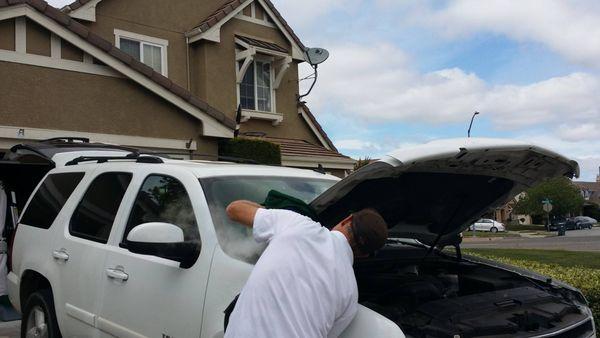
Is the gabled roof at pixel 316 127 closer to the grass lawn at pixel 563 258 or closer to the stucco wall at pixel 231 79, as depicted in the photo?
the stucco wall at pixel 231 79

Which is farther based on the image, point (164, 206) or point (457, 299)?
point (164, 206)

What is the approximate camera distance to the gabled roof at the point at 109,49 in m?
9.80

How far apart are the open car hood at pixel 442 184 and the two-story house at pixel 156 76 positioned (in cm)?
Result: 238

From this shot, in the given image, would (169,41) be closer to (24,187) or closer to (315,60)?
(315,60)

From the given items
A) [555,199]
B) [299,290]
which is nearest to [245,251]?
[299,290]

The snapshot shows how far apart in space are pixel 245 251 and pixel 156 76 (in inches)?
346

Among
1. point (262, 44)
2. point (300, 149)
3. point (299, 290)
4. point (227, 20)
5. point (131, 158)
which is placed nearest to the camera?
point (299, 290)

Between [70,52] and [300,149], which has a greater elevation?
[70,52]

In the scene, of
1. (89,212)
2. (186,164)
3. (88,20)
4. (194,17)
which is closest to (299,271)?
(186,164)

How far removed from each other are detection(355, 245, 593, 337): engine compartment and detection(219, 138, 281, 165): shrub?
8590 mm

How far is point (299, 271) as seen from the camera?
235 cm

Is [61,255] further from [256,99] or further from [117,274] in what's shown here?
[256,99]

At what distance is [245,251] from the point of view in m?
3.07

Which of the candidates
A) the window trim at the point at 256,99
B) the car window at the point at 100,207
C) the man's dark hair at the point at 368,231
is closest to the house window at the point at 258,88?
the window trim at the point at 256,99
